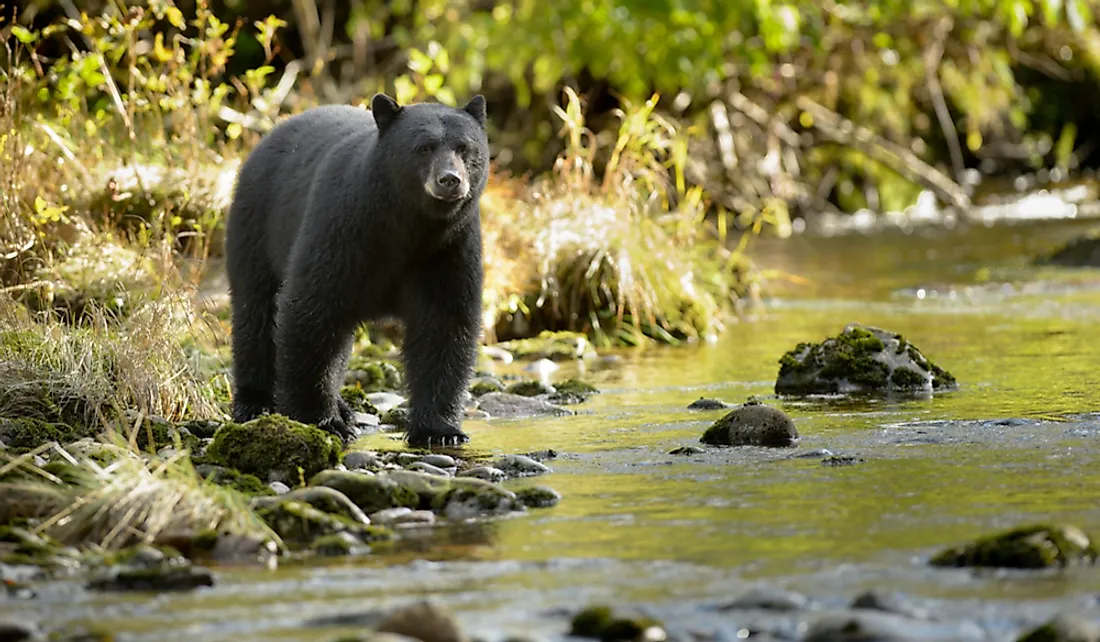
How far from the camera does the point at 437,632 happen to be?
3.73 m

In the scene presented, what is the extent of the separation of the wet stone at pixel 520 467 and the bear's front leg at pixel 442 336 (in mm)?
772

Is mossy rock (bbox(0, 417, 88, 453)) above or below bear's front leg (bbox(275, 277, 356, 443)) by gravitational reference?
below

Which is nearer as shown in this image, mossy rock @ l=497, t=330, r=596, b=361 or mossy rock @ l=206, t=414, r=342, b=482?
mossy rock @ l=206, t=414, r=342, b=482

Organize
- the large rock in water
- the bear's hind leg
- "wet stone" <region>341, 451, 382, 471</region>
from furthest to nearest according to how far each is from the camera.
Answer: the large rock in water → the bear's hind leg → "wet stone" <region>341, 451, 382, 471</region>

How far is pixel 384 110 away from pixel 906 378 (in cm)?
300

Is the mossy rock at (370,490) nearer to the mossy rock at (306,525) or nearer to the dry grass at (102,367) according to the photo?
the mossy rock at (306,525)

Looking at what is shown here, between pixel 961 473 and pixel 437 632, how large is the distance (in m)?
2.58

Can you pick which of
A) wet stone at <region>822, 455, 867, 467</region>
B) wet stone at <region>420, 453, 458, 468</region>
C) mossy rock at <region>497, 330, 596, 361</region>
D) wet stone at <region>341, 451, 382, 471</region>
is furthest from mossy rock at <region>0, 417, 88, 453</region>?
mossy rock at <region>497, 330, 596, 361</region>

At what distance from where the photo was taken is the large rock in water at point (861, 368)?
812cm

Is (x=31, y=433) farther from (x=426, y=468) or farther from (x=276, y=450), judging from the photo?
(x=426, y=468)

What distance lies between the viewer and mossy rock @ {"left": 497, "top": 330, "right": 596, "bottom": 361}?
10.3 m

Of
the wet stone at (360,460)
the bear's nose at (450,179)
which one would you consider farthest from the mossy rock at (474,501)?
the bear's nose at (450,179)

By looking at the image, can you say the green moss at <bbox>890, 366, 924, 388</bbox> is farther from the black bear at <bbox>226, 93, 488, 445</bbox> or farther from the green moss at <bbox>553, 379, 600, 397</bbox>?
the black bear at <bbox>226, 93, 488, 445</bbox>

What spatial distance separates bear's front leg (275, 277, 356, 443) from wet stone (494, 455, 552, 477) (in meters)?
1.14
